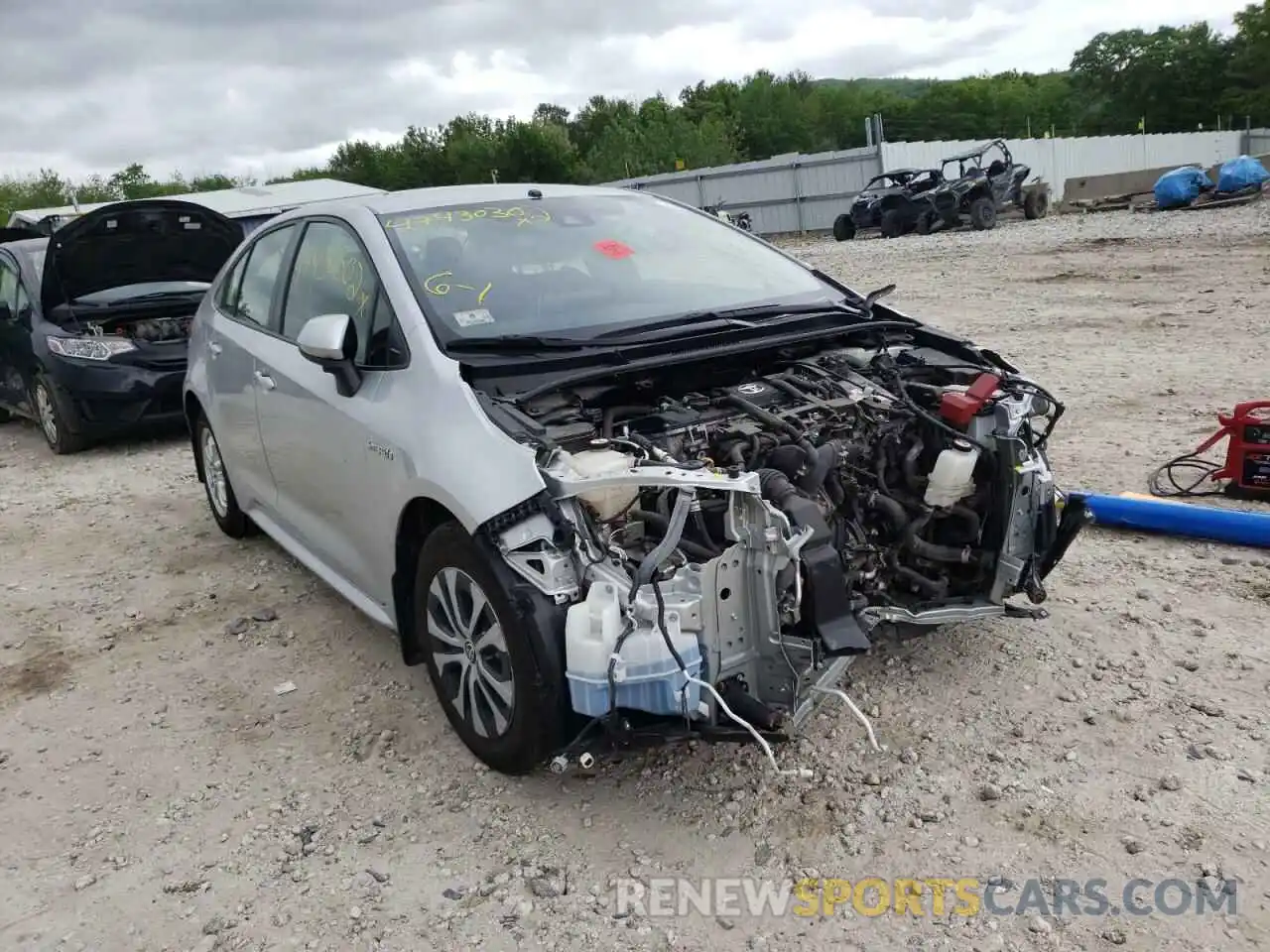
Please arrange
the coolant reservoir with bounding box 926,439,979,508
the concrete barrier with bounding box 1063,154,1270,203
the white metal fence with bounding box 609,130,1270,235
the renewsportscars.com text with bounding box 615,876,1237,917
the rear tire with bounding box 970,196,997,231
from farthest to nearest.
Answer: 1. the white metal fence with bounding box 609,130,1270,235
2. the concrete barrier with bounding box 1063,154,1270,203
3. the rear tire with bounding box 970,196,997,231
4. the coolant reservoir with bounding box 926,439,979,508
5. the renewsportscars.com text with bounding box 615,876,1237,917

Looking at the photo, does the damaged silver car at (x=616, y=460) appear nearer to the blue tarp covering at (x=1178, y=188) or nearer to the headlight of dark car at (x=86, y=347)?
the headlight of dark car at (x=86, y=347)

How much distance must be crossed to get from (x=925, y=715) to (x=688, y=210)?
2598 millimetres

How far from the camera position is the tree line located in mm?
55656

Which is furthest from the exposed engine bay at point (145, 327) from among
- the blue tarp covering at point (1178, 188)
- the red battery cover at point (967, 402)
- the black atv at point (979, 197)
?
the blue tarp covering at point (1178, 188)

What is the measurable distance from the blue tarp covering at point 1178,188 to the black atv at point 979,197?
2.84m

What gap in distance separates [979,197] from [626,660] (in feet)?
74.5

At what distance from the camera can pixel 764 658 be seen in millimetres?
2744

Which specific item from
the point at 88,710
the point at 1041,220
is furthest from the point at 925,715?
the point at 1041,220

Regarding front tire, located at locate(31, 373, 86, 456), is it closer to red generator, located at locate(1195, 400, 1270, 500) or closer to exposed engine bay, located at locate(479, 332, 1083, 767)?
exposed engine bay, located at locate(479, 332, 1083, 767)

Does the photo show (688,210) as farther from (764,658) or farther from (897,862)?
(897,862)

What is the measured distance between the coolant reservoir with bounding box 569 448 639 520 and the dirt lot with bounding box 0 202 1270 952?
0.87 m

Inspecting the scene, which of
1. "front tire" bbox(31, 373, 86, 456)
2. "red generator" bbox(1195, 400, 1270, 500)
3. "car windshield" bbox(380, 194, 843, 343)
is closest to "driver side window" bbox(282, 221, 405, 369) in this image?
"car windshield" bbox(380, 194, 843, 343)

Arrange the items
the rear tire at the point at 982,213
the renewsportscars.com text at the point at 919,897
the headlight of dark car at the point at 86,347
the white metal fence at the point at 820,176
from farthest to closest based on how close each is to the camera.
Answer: the white metal fence at the point at 820,176 → the rear tire at the point at 982,213 → the headlight of dark car at the point at 86,347 → the renewsportscars.com text at the point at 919,897

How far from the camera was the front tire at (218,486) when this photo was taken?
5293 millimetres
